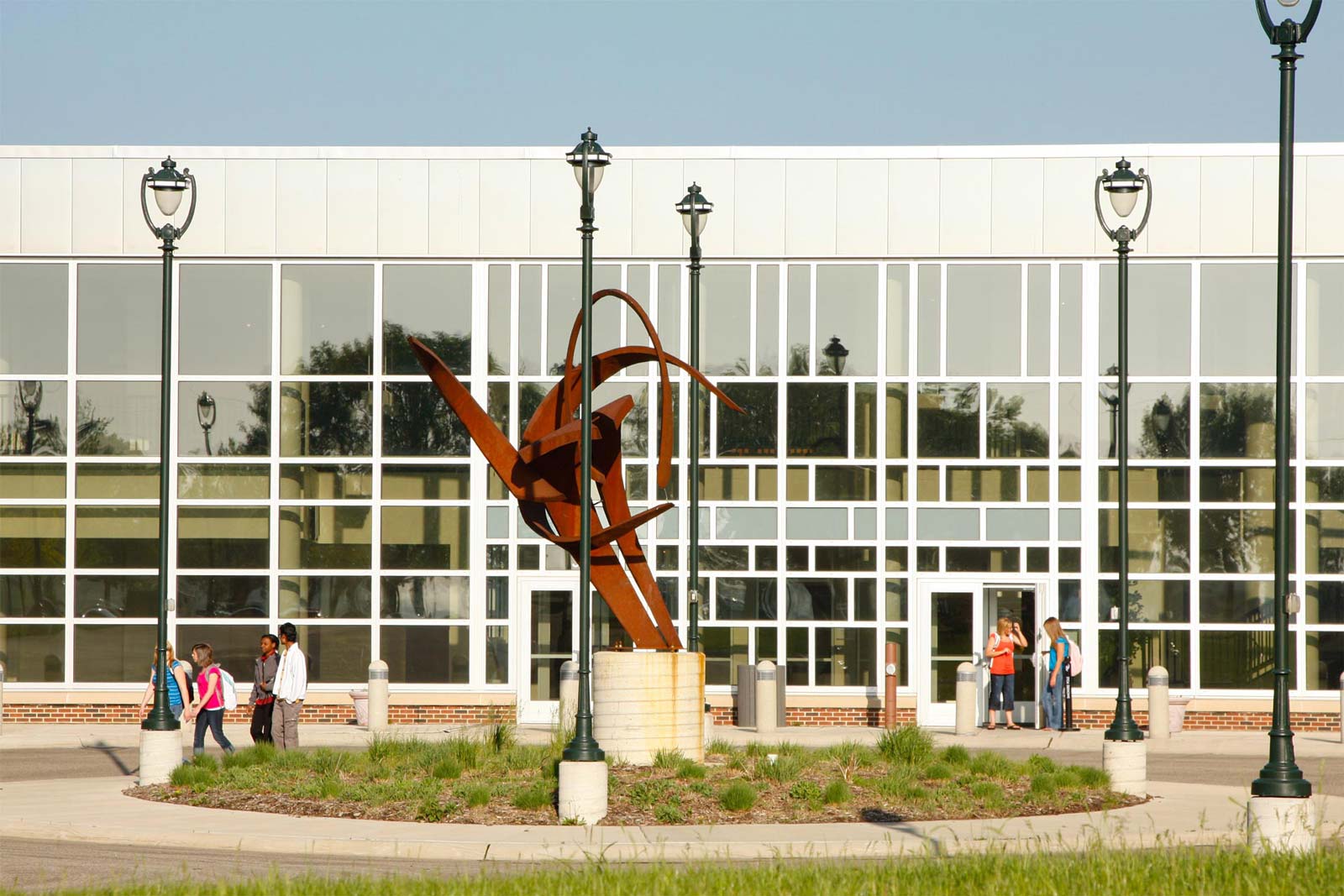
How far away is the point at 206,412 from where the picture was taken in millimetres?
28266

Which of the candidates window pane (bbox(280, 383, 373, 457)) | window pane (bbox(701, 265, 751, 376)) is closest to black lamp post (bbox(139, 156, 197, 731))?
window pane (bbox(280, 383, 373, 457))

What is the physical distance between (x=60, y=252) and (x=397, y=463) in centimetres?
675

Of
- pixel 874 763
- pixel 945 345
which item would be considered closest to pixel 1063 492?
pixel 945 345

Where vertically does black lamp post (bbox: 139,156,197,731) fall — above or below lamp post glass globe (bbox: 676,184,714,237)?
below

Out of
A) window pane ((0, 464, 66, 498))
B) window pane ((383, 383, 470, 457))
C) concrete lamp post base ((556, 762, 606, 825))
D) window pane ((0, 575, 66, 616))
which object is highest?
window pane ((383, 383, 470, 457))

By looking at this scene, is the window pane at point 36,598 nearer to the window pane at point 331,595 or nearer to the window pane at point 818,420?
the window pane at point 331,595

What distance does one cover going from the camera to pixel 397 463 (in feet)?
92.2

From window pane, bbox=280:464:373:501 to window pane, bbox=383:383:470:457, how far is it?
2.19 feet

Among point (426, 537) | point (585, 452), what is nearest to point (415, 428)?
point (426, 537)

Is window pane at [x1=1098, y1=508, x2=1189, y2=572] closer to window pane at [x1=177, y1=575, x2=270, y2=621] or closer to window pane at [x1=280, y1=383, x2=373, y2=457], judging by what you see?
window pane at [x1=280, y1=383, x2=373, y2=457]

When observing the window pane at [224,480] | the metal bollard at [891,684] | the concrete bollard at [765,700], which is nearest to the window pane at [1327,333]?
the metal bollard at [891,684]

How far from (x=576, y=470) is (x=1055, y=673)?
10404 millimetres

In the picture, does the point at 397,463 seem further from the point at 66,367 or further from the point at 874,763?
the point at 874,763

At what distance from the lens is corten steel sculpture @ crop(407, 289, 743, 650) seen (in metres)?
18.9
